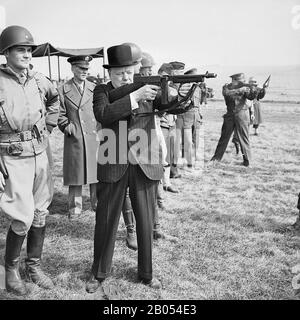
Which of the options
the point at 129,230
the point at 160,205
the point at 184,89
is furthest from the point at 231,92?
the point at 184,89

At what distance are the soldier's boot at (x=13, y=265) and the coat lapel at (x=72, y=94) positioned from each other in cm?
246

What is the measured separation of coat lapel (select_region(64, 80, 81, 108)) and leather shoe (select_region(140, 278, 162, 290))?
9.34 ft

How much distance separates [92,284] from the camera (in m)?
3.63

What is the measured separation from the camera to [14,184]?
337cm

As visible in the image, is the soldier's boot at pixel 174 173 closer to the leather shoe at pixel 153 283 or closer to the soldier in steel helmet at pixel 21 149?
the leather shoe at pixel 153 283

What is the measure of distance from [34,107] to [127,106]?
0.92 metres

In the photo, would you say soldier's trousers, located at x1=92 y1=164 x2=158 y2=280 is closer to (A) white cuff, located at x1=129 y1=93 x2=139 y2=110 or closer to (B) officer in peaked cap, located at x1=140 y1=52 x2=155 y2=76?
(A) white cuff, located at x1=129 y1=93 x2=139 y2=110

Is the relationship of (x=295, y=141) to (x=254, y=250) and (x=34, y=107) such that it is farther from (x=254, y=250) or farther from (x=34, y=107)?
(x=34, y=107)

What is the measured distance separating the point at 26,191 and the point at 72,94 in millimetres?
2401

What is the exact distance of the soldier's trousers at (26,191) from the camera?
3.38 m

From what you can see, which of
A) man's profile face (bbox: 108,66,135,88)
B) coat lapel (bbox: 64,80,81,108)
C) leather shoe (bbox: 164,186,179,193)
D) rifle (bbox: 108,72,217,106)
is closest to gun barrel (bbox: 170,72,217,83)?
rifle (bbox: 108,72,217,106)

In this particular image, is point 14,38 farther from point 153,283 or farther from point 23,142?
point 153,283

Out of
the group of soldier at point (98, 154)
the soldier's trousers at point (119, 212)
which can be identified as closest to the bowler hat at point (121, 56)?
the group of soldier at point (98, 154)

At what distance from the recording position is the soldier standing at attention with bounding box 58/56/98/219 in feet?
18.0
